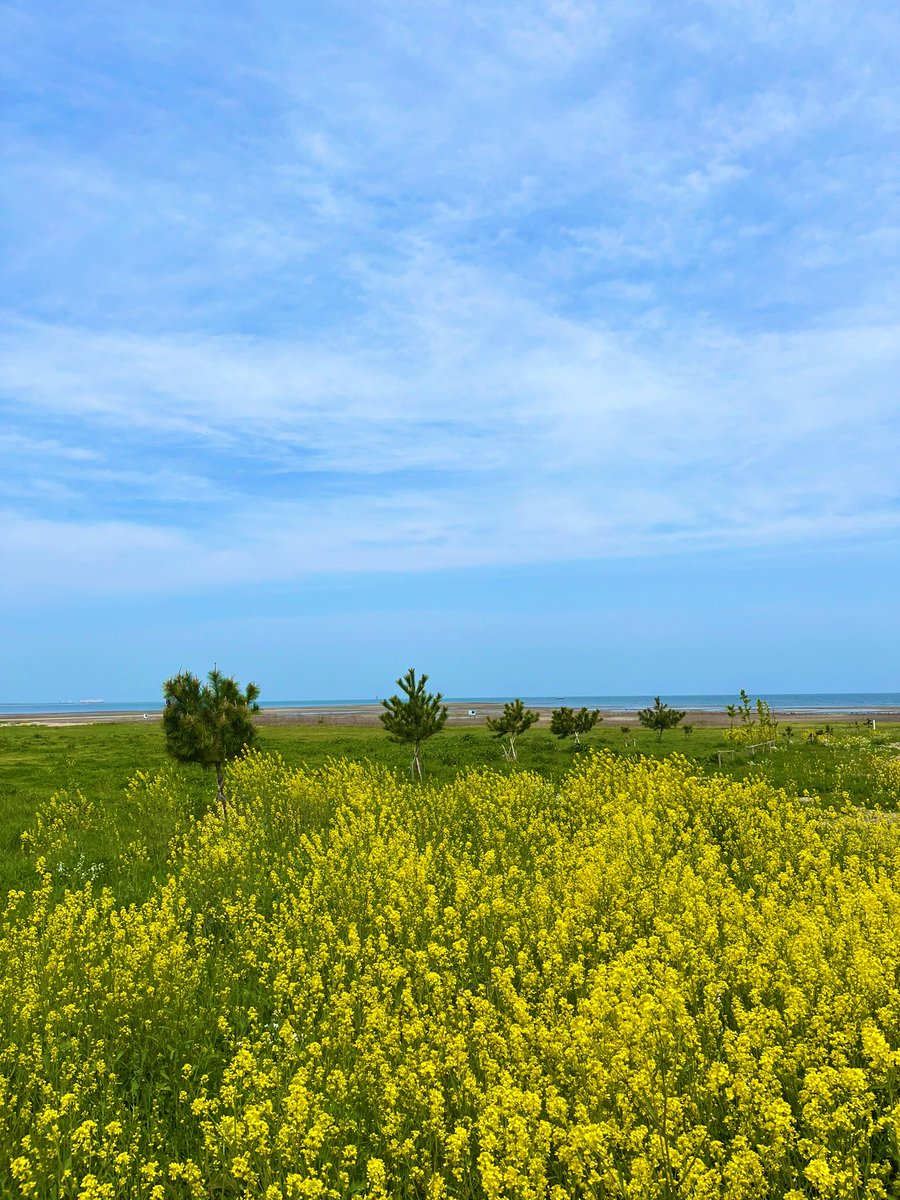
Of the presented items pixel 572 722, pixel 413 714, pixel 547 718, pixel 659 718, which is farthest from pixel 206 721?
pixel 547 718

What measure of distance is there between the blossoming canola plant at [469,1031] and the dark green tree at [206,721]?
6.20 meters

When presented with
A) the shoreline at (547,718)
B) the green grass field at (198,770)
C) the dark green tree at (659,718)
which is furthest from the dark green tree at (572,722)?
the shoreline at (547,718)

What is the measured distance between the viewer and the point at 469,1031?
6.46m

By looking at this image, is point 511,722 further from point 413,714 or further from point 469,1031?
point 469,1031

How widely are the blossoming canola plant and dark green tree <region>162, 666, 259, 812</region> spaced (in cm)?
620

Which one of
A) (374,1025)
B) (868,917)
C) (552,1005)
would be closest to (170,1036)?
(374,1025)

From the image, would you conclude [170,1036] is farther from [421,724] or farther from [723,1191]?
[421,724]

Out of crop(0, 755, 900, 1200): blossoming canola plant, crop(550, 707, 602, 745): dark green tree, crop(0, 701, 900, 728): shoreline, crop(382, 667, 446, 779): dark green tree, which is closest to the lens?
crop(0, 755, 900, 1200): blossoming canola plant

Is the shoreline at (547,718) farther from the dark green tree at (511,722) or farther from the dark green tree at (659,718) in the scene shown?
the dark green tree at (511,722)

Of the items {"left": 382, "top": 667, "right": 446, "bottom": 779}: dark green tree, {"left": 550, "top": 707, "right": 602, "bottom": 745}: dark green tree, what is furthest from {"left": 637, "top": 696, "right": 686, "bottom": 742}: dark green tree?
{"left": 382, "top": 667, "right": 446, "bottom": 779}: dark green tree

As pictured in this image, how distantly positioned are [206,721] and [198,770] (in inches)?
Result: 498

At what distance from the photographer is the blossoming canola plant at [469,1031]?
4547mm

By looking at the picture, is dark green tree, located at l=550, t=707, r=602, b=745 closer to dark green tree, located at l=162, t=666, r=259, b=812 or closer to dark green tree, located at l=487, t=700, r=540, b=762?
dark green tree, located at l=487, t=700, r=540, b=762

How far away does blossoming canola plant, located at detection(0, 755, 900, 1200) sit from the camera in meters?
4.55
